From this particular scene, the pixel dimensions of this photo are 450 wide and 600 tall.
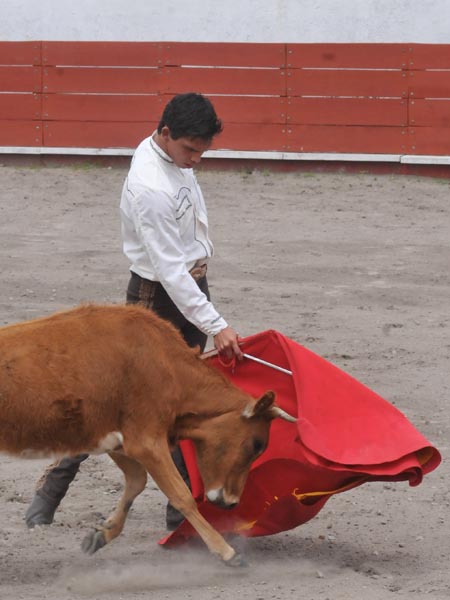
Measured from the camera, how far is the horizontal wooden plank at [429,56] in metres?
11.4

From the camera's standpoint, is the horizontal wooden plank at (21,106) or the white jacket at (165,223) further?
the horizontal wooden plank at (21,106)

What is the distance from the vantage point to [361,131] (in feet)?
38.2

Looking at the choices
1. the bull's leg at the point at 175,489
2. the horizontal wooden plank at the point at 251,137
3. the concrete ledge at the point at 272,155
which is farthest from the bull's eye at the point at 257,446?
the horizontal wooden plank at the point at 251,137

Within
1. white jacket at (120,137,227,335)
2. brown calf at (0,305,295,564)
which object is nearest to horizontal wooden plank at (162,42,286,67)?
white jacket at (120,137,227,335)

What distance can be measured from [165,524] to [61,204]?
6369 millimetres

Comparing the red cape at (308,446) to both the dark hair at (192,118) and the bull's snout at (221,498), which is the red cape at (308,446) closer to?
the bull's snout at (221,498)

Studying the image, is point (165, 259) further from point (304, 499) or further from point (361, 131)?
point (361, 131)

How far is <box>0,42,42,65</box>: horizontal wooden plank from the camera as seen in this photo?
1202 centimetres

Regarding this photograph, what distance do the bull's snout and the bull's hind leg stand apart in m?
0.26

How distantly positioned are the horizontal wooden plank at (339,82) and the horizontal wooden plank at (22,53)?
2.34m

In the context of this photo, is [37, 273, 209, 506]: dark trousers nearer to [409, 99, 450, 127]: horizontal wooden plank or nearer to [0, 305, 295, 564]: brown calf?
[0, 305, 295, 564]: brown calf
